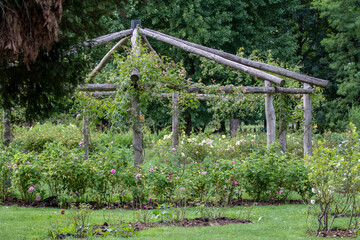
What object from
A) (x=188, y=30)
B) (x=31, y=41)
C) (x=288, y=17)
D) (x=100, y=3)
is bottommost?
(x=31, y=41)

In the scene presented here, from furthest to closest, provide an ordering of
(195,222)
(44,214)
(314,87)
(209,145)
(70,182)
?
(209,145) → (314,87) → (70,182) → (44,214) → (195,222)

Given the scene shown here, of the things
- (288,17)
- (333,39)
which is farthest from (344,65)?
(288,17)

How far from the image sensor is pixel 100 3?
472cm

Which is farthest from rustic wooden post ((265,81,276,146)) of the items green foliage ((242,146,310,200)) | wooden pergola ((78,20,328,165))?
green foliage ((242,146,310,200))

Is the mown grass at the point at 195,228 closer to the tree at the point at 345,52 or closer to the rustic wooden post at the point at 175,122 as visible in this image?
the rustic wooden post at the point at 175,122

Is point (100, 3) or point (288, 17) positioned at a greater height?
point (288, 17)

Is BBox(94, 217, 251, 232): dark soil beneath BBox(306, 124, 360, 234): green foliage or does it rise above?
beneath

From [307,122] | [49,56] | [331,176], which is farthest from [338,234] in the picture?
[307,122]

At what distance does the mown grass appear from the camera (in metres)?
5.42

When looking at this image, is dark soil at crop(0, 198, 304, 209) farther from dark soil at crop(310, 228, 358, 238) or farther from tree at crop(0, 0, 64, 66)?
tree at crop(0, 0, 64, 66)

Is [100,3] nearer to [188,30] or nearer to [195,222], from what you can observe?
[195,222]

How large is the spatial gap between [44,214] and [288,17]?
75.8 ft

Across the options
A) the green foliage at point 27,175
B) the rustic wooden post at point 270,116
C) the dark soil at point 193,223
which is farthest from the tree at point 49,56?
the rustic wooden post at point 270,116

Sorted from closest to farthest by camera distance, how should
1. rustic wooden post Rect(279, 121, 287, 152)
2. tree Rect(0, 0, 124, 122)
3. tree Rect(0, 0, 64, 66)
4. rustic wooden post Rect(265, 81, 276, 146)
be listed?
tree Rect(0, 0, 64, 66), tree Rect(0, 0, 124, 122), rustic wooden post Rect(265, 81, 276, 146), rustic wooden post Rect(279, 121, 287, 152)
